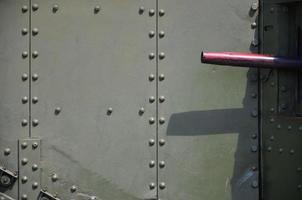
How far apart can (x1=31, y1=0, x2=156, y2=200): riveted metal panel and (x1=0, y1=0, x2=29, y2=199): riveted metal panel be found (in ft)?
0.16

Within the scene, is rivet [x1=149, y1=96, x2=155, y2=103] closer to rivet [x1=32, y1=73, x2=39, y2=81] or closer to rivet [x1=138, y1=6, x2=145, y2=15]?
rivet [x1=138, y1=6, x2=145, y2=15]

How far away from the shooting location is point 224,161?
3150mm

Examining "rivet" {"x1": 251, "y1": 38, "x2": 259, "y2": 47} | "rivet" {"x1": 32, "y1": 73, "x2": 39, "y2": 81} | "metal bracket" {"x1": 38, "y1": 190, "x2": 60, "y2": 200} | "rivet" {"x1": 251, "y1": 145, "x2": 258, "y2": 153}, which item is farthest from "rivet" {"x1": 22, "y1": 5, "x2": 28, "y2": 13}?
"rivet" {"x1": 251, "y1": 145, "x2": 258, "y2": 153}

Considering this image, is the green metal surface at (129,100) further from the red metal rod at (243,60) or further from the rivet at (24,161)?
the red metal rod at (243,60)

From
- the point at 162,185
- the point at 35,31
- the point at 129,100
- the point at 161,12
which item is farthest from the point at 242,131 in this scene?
the point at 35,31

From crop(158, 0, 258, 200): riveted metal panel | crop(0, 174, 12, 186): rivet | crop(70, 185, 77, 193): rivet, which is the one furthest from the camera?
crop(158, 0, 258, 200): riveted metal panel

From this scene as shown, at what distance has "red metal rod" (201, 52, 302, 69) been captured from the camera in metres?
2.96

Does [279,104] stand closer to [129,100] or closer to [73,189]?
[129,100]

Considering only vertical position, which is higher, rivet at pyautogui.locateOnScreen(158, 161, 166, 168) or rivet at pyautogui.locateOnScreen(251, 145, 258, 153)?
rivet at pyautogui.locateOnScreen(251, 145, 258, 153)

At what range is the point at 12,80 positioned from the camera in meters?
2.91

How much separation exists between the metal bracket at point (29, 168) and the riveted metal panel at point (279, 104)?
1.16m

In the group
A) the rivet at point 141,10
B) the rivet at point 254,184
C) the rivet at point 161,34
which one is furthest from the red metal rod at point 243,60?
the rivet at point 254,184

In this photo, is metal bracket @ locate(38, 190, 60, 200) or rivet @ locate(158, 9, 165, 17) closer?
metal bracket @ locate(38, 190, 60, 200)

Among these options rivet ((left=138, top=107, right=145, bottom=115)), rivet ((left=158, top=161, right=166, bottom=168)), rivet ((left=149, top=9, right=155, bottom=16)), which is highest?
rivet ((left=149, top=9, right=155, bottom=16))
